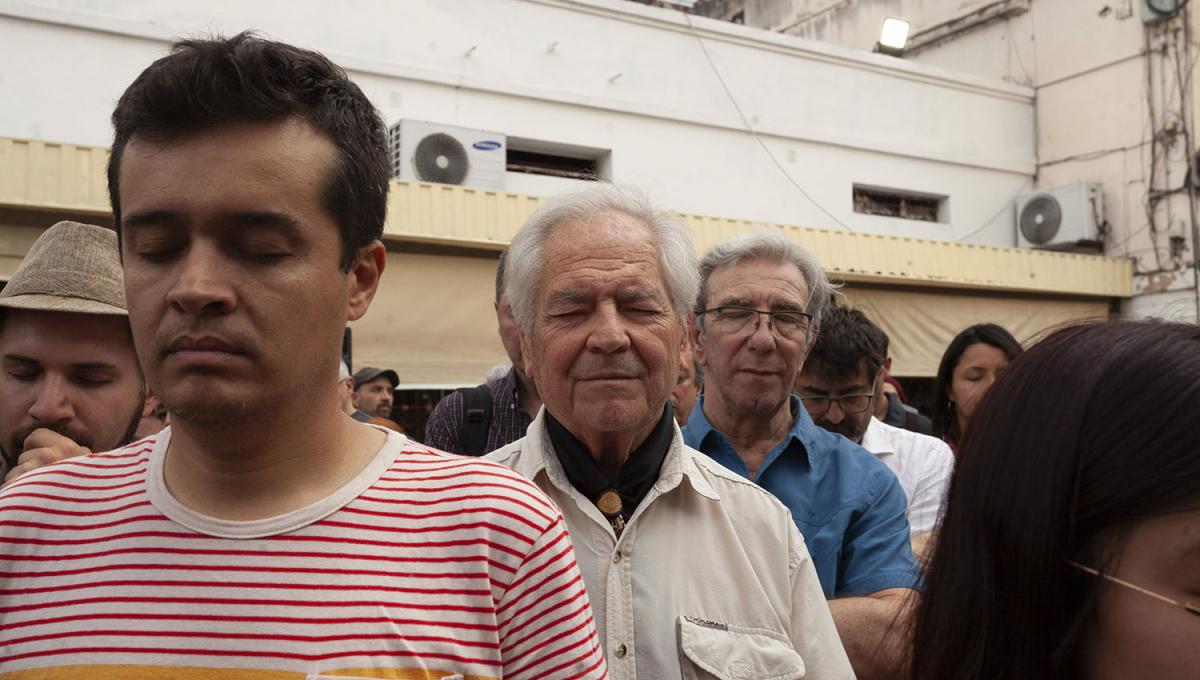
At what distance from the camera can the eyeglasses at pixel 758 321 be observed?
2.64 metres

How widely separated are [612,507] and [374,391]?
213 inches

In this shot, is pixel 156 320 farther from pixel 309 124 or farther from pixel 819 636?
pixel 819 636

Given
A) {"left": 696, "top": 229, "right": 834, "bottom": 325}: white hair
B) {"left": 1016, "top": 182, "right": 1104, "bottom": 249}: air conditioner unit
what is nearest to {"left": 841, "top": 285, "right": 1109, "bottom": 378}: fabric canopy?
{"left": 1016, "top": 182, "right": 1104, "bottom": 249}: air conditioner unit

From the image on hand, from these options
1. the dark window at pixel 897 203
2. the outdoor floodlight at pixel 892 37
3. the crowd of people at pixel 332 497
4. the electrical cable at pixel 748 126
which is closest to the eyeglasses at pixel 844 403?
the crowd of people at pixel 332 497

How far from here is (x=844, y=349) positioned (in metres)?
3.21

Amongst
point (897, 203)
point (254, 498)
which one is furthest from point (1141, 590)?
point (897, 203)

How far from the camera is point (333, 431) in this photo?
1.28m

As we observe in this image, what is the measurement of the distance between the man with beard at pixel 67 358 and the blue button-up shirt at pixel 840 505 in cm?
153

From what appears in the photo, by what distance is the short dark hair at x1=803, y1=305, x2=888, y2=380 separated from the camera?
3207mm

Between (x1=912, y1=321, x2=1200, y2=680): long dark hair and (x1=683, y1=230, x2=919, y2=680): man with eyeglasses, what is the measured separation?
0.86m

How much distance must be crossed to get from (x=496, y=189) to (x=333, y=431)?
7.95 meters

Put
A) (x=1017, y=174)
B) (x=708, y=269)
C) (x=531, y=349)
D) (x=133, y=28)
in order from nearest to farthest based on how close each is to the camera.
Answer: (x=531, y=349) < (x=708, y=269) < (x=133, y=28) < (x=1017, y=174)

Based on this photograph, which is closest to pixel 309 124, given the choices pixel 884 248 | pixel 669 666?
pixel 669 666

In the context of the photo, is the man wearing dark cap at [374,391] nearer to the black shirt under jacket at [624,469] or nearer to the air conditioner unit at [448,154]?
the air conditioner unit at [448,154]
